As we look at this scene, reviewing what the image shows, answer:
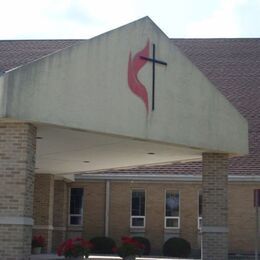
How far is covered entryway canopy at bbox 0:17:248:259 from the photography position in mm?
14656

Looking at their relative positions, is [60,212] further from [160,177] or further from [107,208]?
[160,177]

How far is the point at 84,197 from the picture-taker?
33.4m

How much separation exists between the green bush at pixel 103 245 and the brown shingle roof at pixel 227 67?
3.57m

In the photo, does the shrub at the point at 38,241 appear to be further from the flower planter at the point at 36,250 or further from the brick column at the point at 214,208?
the brick column at the point at 214,208

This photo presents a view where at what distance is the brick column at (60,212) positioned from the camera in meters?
31.6

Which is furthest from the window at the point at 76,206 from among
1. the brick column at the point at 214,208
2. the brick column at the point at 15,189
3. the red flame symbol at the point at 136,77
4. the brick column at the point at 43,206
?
the brick column at the point at 15,189

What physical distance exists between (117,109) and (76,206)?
1870cm

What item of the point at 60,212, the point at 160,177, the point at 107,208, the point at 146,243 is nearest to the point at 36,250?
the point at 60,212

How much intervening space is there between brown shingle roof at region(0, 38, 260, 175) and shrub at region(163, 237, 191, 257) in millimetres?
3432

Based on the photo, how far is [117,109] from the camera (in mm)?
16062

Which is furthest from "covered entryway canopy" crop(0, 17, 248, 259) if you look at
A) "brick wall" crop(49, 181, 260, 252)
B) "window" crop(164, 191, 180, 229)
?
"window" crop(164, 191, 180, 229)

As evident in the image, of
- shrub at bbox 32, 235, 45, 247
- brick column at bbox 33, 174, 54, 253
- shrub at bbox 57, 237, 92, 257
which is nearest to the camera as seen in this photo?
shrub at bbox 57, 237, 92, 257

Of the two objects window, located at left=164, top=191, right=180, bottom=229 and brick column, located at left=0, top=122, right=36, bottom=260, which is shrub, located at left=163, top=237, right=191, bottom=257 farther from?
brick column, located at left=0, top=122, right=36, bottom=260

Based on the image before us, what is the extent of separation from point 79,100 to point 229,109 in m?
5.66
